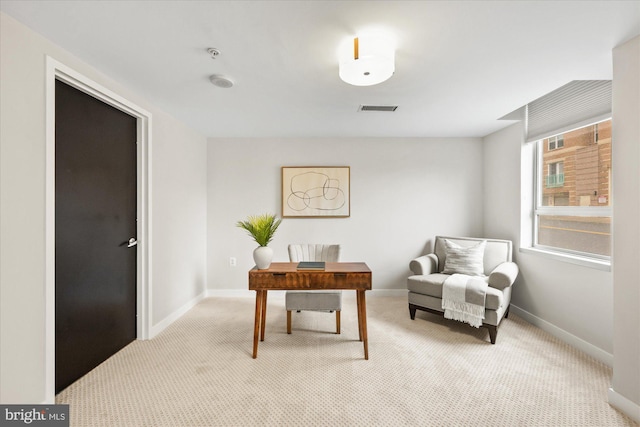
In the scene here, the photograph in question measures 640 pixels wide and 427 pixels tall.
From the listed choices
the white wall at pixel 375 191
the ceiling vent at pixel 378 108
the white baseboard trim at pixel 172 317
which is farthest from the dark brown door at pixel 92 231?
the ceiling vent at pixel 378 108

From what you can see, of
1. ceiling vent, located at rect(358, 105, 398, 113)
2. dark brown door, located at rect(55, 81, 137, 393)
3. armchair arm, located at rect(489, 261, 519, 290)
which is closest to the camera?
dark brown door, located at rect(55, 81, 137, 393)

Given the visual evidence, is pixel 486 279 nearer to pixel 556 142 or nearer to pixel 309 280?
pixel 556 142

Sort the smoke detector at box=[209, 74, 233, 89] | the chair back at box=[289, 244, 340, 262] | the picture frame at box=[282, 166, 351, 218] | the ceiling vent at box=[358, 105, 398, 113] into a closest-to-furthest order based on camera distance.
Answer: the smoke detector at box=[209, 74, 233, 89] → the ceiling vent at box=[358, 105, 398, 113] → the chair back at box=[289, 244, 340, 262] → the picture frame at box=[282, 166, 351, 218]

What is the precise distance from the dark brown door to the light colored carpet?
0.23 metres

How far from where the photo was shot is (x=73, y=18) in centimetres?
155

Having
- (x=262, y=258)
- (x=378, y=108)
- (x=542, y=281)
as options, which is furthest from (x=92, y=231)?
(x=542, y=281)

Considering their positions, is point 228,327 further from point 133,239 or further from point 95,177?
point 95,177

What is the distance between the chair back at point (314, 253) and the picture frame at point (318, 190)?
40.2 inches

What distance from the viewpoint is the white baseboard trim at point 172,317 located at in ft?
9.34

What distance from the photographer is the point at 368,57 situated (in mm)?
1688

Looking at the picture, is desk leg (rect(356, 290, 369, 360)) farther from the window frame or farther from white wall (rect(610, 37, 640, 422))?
the window frame

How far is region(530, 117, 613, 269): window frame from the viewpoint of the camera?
2455 millimetres

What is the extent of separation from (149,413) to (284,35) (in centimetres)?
244

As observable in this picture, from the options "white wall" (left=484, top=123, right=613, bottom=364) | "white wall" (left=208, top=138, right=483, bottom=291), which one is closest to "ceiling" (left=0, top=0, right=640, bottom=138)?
"white wall" (left=484, top=123, right=613, bottom=364)
